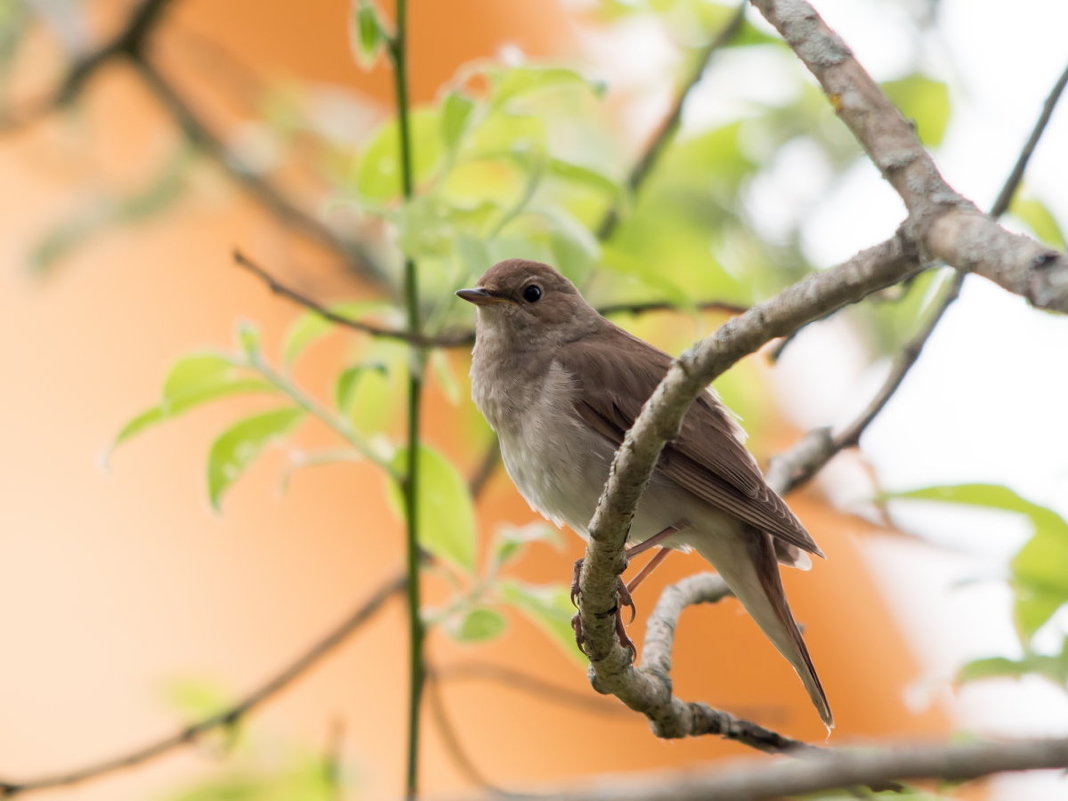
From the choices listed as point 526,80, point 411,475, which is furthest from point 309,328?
point 526,80

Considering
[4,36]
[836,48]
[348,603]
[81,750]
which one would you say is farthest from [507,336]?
[81,750]

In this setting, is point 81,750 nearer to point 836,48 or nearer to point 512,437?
point 512,437

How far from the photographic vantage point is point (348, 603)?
5770 millimetres

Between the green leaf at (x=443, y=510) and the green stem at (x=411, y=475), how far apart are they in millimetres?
35

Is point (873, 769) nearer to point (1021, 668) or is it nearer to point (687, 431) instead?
point (1021, 668)

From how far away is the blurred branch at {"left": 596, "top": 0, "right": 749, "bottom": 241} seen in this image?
2.62 m

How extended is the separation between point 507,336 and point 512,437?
0.96 feet

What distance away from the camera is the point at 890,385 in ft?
7.06

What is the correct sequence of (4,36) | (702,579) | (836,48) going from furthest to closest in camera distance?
(4,36), (702,579), (836,48)

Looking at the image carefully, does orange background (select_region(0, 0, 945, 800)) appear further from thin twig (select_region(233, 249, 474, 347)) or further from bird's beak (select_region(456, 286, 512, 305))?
thin twig (select_region(233, 249, 474, 347))

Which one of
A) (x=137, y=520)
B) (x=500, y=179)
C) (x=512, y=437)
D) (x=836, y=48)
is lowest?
(x=836, y=48)

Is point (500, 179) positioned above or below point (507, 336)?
above

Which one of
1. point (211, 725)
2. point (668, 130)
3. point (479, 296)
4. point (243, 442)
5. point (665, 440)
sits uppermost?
point (668, 130)

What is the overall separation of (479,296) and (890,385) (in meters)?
0.88
